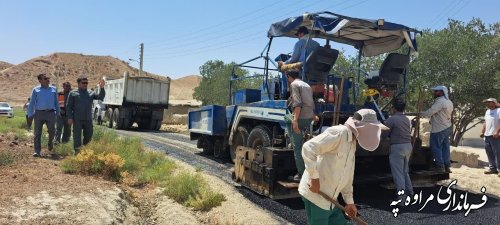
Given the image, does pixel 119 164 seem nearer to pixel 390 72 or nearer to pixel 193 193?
pixel 193 193

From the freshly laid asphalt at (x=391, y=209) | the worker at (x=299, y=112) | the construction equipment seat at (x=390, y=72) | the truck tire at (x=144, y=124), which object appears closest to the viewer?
the freshly laid asphalt at (x=391, y=209)

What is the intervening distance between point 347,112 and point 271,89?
1.56m

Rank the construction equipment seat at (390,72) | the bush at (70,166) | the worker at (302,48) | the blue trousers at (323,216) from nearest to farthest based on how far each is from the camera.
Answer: the blue trousers at (323,216), the worker at (302,48), the bush at (70,166), the construction equipment seat at (390,72)

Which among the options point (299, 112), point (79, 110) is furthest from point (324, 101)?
point (79, 110)

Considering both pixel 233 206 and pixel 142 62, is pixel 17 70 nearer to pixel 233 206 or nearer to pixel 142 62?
pixel 142 62

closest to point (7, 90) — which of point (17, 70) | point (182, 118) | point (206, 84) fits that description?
point (17, 70)

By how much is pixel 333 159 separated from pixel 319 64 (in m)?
3.67

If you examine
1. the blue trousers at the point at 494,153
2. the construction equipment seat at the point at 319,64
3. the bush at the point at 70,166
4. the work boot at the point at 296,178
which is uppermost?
the construction equipment seat at the point at 319,64

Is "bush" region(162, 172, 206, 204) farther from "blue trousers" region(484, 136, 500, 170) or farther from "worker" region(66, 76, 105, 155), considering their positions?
→ "blue trousers" region(484, 136, 500, 170)

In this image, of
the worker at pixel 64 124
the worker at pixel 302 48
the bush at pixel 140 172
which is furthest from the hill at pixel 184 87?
the worker at pixel 302 48

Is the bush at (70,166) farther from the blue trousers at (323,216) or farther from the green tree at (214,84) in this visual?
the green tree at (214,84)

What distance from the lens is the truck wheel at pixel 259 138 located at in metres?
7.54

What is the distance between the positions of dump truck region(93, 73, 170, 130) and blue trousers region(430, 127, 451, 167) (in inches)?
607

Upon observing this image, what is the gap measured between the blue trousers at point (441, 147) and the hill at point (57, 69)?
224ft
